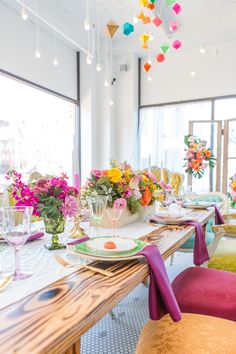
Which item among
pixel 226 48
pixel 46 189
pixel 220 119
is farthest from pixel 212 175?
pixel 46 189

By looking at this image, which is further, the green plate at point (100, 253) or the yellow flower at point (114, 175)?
the yellow flower at point (114, 175)

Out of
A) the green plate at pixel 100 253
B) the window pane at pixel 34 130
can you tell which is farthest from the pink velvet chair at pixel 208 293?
the window pane at pixel 34 130

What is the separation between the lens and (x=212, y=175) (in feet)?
14.7

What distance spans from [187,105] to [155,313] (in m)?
4.31

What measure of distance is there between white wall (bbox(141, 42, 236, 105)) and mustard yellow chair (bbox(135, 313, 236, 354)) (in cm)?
404

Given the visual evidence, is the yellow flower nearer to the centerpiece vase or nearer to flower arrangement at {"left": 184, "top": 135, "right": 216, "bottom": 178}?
the centerpiece vase

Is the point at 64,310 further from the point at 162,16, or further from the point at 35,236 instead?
the point at 162,16

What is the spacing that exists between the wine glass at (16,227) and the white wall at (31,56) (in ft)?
9.51

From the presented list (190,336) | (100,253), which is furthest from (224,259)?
(100,253)

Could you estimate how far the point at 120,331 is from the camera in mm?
1795

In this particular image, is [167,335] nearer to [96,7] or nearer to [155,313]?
[155,313]

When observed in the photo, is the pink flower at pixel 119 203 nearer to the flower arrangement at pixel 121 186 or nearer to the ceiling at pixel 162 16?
the flower arrangement at pixel 121 186

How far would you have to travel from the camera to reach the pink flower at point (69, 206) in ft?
3.73

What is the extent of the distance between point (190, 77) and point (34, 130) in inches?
105
